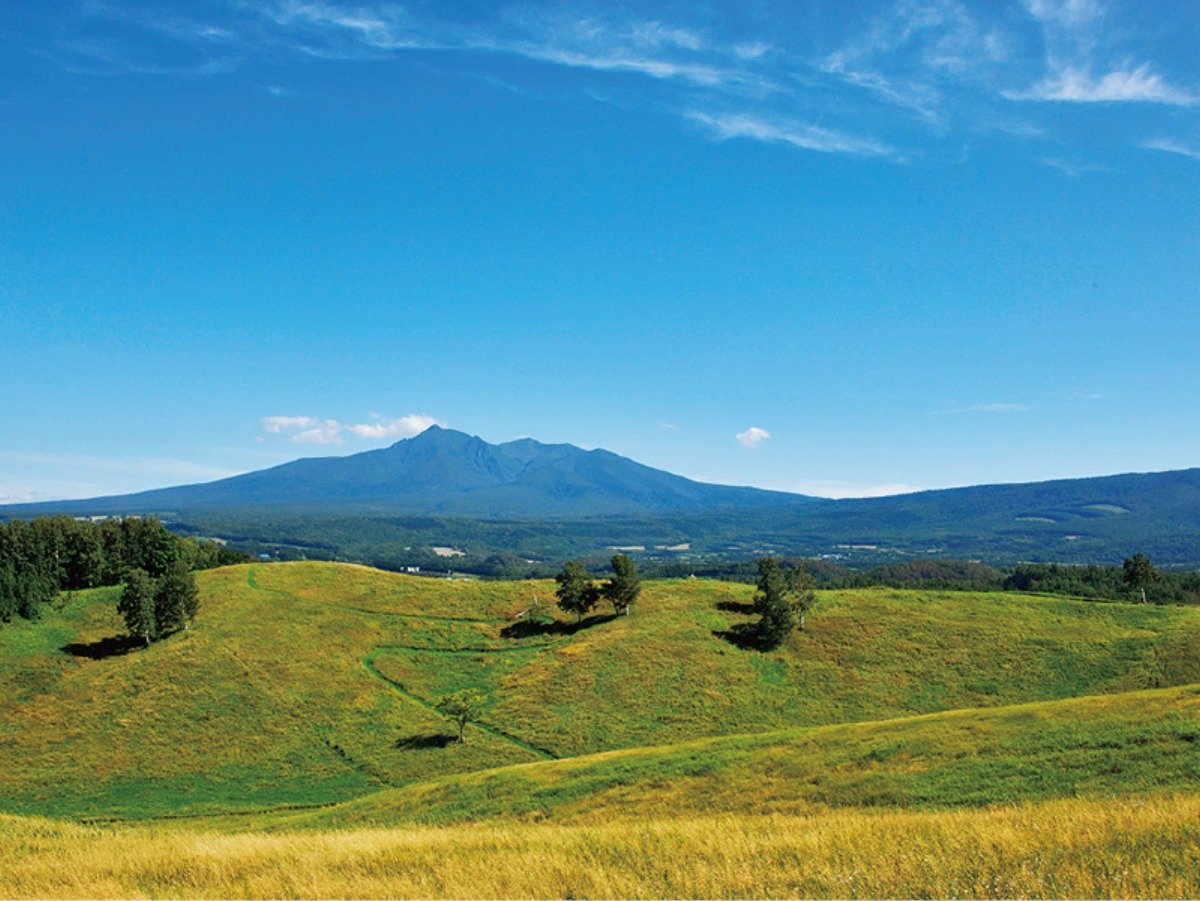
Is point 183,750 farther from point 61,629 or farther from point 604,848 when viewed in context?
point 604,848

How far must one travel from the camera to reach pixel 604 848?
13.1m

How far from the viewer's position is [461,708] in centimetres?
6762

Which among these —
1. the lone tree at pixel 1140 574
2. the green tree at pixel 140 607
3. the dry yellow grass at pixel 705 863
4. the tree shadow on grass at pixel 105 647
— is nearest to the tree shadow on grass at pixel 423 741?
the green tree at pixel 140 607

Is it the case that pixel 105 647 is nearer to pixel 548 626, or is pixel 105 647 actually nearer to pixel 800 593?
pixel 548 626

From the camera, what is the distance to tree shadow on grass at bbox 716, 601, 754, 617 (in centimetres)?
9748

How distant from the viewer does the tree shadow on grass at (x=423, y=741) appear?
66.6 meters

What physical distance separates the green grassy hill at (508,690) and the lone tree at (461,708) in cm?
172

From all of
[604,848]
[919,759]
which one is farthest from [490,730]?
[604,848]

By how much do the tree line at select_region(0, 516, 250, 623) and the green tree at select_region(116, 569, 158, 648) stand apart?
9.59ft

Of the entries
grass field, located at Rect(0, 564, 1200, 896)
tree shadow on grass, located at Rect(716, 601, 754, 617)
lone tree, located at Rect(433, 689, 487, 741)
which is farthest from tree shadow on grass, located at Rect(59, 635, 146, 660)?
tree shadow on grass, located at Rect(716, 601, 754, 617)

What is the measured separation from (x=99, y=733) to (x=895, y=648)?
291ft

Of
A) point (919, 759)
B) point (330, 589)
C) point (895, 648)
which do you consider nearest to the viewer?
point (919, 759)

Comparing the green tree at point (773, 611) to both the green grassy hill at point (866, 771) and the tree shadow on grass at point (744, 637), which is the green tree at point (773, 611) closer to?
the tree shadow on grass at point (744, 637)

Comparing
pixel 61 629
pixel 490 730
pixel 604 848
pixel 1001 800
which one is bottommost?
pixel 490 730
